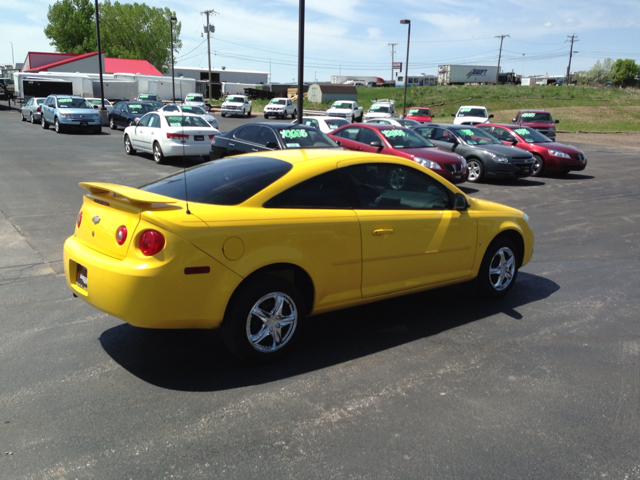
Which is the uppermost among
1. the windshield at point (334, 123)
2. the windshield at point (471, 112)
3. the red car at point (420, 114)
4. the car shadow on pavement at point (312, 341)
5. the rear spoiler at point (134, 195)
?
the windshield at point (471, 112)

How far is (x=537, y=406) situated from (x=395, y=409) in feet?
3.07

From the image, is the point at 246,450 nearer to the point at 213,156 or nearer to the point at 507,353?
the point at 507,353

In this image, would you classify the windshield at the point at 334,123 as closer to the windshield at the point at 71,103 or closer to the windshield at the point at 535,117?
the windshield at the point at 535,117

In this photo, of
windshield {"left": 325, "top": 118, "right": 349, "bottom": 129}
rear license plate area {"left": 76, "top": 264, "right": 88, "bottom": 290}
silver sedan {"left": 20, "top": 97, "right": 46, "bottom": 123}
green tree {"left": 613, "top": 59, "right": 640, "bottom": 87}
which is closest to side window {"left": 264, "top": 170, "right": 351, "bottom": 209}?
rear license plate area {"left": 76, "top": 264, "right": 88, "bottom": 290}

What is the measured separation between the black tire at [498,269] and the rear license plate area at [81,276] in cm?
358

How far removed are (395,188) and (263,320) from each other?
174 centimetres

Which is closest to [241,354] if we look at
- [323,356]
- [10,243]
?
[323,356]

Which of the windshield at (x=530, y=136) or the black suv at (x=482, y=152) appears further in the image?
the windshield at (x=530, y=136)

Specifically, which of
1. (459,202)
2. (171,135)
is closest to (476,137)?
(171,135)

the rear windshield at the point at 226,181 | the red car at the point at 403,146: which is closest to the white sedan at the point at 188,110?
the red car at the point at 403,146

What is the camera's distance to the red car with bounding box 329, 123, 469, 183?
1267 centimetres

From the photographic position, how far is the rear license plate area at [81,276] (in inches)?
161

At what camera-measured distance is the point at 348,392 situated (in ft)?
12.4

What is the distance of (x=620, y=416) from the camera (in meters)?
3.55
